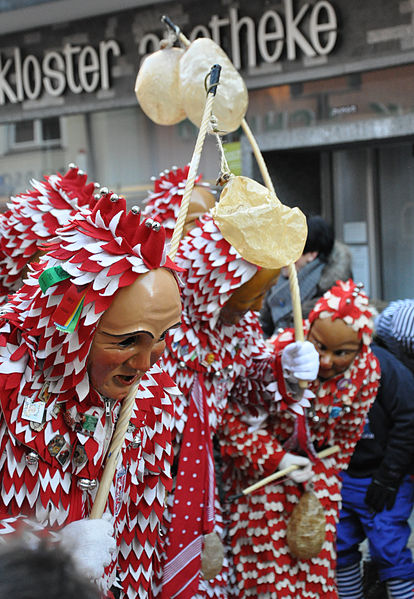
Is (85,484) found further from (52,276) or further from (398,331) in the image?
(398,331)

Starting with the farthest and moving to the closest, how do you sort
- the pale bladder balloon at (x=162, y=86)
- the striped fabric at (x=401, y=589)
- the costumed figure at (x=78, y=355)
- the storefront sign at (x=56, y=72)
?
the storefront sign at (x=56, y=72), the striped fabric at (x=401, y=589), the pale bladder balloon at (x=162, y=86), the costumed figure at (x=78, y=355)

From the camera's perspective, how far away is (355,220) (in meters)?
6.55

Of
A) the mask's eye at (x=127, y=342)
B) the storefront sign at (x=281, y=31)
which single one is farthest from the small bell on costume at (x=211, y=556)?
the storefront sign at (x=281, y=31)

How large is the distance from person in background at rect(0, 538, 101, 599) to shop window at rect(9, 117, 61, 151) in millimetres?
6848

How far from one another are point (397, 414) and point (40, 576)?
2.64 meters

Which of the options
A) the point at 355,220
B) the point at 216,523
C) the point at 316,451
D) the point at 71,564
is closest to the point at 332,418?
the point at 316,451

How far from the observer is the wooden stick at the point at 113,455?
1754 mm

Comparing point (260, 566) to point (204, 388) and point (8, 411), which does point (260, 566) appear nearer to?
point (204, 388)

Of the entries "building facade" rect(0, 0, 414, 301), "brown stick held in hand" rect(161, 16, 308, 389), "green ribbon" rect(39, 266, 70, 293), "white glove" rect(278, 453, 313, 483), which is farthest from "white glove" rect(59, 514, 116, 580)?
"building facade" rect(0, 0, 414, 301)

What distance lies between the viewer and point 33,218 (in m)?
2.89

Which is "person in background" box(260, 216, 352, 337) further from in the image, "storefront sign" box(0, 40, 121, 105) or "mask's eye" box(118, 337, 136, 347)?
"storefront sign" box(0, 40, 121, 105)

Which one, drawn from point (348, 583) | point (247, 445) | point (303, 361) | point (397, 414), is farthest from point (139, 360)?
point (348, 583)

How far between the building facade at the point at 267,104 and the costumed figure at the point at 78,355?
13.8 ft

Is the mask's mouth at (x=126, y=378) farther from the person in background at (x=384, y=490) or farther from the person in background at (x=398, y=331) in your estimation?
the person in background at (x=398, y=331)
